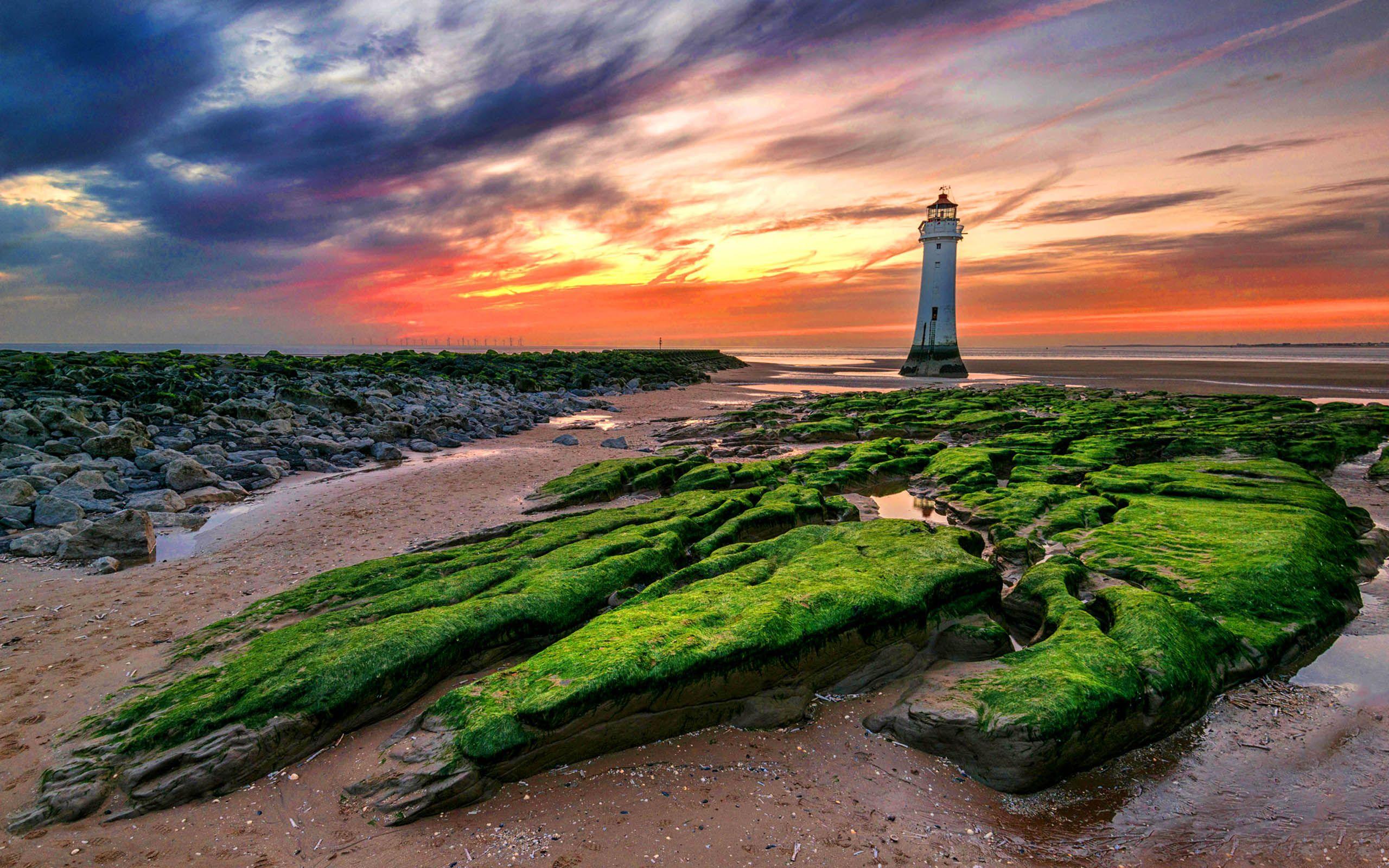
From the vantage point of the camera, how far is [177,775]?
16.1 feet

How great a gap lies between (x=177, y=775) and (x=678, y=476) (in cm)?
1180

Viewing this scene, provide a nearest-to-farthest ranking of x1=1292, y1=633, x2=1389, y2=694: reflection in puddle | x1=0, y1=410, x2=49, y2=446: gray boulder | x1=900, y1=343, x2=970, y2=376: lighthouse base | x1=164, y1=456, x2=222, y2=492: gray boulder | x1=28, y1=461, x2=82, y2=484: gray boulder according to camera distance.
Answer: x1=1292, y1=633, x2=1389, y2=694: reflection in puddle < x1=28, y1=461, x2=82, y2=484: gray boulder < x1=164, y1=456, x2=222, y2=492: gray boulder < x1=0, y1=410, x2=49, y2=446: gray boulder < x1=900, y1=343, x2=970, y2=376: lighthouse base

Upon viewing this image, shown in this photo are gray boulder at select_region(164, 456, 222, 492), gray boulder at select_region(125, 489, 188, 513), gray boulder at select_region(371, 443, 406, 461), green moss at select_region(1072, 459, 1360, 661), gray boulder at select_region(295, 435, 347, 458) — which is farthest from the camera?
gray boulder at select_region(371, 443, 406, 461)

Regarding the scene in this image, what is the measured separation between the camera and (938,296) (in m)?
50.9

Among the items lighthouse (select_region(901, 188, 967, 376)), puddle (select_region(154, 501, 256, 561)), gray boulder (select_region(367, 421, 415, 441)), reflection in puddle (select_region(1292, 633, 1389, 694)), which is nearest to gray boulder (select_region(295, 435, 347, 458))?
gray boulder (select_region(367, 421, 415, 441))

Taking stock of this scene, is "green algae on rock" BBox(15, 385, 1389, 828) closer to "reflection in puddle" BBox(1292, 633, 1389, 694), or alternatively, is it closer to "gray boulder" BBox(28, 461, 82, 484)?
"reflection in puddle" BBox(1292, 633, 1389, 694)

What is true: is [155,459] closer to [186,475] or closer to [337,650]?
[186,475]

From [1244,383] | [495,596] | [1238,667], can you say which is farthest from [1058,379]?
[495,596]

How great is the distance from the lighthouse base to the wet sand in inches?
2026

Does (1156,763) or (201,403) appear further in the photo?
(201,403)

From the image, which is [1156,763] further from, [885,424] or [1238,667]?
[885,424]

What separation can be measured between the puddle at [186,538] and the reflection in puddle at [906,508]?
42.4ft

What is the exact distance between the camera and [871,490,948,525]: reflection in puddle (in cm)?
1272

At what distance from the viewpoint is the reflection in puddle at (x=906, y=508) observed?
12.7m
